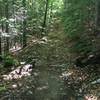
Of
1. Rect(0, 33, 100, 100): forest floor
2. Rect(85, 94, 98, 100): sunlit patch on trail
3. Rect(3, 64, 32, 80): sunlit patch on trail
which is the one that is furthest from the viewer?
Rect(3, 64, 32, 80): sunlit patch on trail

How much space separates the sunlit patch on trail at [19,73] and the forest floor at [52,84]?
0.31 meters

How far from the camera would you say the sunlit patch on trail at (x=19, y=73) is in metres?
12.8

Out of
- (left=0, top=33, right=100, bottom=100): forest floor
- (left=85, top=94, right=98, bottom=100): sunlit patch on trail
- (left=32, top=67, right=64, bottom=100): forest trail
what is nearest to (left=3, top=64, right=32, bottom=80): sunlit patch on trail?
(left=0, top=33, right=100, bottom=100): forest floor

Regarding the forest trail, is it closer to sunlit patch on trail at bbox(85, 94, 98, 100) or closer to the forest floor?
the forest floor

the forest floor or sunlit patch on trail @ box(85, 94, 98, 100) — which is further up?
sunlit patch on trail @ box(85, 94, 98, 100)

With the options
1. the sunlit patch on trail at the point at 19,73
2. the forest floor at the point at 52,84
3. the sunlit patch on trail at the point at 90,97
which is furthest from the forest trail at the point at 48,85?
the sunlit patch on trail at the point at 90,97

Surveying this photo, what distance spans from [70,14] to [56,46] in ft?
9.81

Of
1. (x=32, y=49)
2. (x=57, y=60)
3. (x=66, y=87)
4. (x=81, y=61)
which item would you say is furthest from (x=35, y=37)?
(x=66, y=87)

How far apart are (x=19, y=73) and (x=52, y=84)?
9.41 feet

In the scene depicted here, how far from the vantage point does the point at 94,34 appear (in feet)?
49.8

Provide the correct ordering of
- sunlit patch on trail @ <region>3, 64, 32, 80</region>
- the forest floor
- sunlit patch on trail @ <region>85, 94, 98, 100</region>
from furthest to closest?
sunlit patch on trail @ <region>3, 64, 32, 80</region>, the forest floor, sunlit patch on trail @ <region>85, 94, 98, 100</region>

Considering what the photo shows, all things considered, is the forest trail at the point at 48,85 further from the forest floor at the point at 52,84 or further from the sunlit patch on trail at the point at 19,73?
the sunlit patch on trail at the point at 19,73

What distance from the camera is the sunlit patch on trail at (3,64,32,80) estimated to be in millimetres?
12840

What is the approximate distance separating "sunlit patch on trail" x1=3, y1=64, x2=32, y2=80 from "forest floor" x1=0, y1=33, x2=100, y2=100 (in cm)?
31
